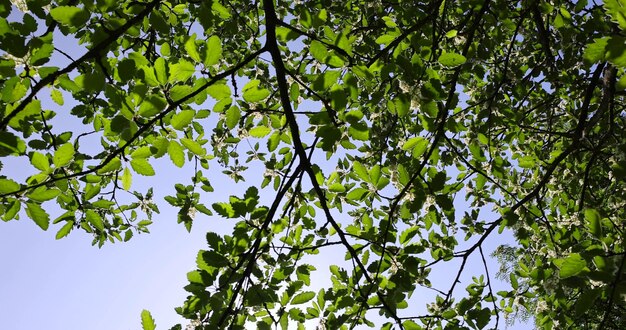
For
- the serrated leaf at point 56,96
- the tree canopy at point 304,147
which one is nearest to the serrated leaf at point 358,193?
the tree canopy at point 304,147

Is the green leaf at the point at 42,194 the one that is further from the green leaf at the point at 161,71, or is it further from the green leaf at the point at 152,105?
the green leaf at the point at 161,71

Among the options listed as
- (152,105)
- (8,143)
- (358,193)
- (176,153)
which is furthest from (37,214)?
(358,193)

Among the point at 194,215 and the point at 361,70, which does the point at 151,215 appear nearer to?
the point at 194,215

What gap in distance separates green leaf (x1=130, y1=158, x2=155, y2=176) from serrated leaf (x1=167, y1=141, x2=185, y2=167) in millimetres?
113

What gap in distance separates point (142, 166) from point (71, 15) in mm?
694

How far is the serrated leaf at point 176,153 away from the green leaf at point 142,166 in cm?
11

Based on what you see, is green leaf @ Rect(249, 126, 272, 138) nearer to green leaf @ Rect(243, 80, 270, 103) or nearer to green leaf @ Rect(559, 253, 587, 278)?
green leaf @ Rect(243, 80, 270, 103)

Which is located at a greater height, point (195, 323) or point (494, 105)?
point (494, 105)

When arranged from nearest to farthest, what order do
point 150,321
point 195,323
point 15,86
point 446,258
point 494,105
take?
point 150,321, point 15,86, point 195,323, point 446,258, point 494,105

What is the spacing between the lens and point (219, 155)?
486 cm

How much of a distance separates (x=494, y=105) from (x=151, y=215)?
350 cm

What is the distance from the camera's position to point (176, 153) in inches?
82.7

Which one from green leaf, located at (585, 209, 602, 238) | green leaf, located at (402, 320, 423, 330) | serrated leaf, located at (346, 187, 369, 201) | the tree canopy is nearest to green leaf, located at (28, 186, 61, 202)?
the tree canopy

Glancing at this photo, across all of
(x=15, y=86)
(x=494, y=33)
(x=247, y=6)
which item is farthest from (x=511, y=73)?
(x=15, y=86)
